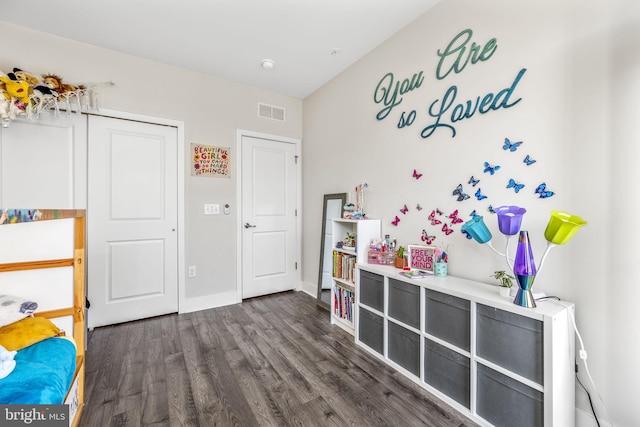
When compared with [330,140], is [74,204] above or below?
below

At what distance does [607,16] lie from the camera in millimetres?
1243

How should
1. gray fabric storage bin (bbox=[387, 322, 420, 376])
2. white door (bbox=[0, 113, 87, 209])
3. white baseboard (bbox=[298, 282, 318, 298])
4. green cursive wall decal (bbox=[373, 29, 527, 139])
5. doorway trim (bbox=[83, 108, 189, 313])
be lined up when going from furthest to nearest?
1. white baseboard (bbox=[298, 282, 318, 298])
2. doorway trim (bbox=[83, 108, 189, 313])
3. white door (bbox=[0, 113, 87, 209])
4. gray fabric storage bin (bbox=[387, 322, 420, 376])
5. green cursive wall decal (bbox=[373, 29, 527, 139])

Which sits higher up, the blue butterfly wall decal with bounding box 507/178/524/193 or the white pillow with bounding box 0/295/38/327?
the blue butterfly wall decal with bounding box 507/178/524/193

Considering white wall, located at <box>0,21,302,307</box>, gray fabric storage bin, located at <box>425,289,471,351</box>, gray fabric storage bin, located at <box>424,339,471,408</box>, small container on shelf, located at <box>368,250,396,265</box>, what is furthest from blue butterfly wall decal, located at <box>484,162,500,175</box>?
white wall, located at <box>0,21,302,307</box>

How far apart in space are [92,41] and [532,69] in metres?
3.45

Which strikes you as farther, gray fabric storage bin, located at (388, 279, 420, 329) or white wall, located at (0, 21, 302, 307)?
white wall, located at (0, 21, 302, 307)

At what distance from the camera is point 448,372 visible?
1.55 meters

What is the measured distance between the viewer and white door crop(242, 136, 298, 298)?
3.24 meters

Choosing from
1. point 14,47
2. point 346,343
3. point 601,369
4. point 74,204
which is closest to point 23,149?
point 74,204

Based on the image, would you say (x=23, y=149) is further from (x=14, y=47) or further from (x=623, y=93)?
(x=623, y=93)

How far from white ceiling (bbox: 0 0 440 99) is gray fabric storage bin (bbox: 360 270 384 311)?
2037 mm

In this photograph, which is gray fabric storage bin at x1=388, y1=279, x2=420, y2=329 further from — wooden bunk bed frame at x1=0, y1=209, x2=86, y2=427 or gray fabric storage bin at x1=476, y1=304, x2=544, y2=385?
wooden bunk bed frame at x1=0, y1=209, x2=86, y2=427

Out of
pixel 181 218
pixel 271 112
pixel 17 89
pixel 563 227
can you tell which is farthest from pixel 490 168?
pixel 17 89

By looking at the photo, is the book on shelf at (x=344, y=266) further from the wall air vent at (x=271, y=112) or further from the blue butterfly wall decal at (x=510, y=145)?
the wall air vent at (x=271, y=112)
